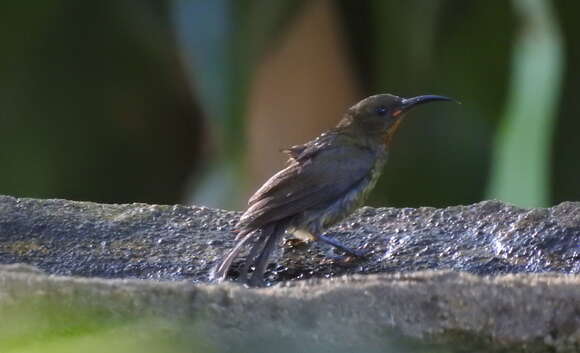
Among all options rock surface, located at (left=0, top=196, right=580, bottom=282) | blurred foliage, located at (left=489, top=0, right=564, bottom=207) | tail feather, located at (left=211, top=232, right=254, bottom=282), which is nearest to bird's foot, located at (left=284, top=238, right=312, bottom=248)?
rock surface, located at (left=0, top=196, right=580, bottom=282)

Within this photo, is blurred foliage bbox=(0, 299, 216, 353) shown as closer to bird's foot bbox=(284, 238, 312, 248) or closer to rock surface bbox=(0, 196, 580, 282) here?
rock surface bbox=(0, 196, 580, 282)

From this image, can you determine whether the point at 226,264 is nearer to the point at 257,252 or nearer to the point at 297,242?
the point at 257,252

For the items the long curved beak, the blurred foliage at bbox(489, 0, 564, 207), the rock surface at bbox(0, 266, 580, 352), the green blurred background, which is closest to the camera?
the rock surface at bbox(0, 266, 580, 352)

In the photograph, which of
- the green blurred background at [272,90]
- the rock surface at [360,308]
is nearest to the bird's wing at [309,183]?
the rock surface at [360,308]

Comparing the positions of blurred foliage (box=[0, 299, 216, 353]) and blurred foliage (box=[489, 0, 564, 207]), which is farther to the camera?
blurred foliage (box=[489, 0, 564, 207])

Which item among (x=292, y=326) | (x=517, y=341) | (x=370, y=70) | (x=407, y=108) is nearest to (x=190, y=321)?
(x=292, y=326)

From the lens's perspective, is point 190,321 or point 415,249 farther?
point 415,249

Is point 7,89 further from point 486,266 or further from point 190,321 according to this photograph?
point 190,321
